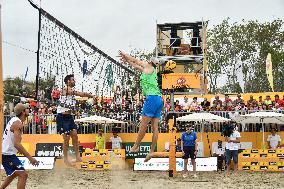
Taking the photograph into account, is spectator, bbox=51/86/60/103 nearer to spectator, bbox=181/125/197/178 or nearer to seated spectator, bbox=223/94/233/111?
spectator, bbox=181/125/197/178

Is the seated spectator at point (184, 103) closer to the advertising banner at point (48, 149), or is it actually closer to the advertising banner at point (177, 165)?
the advertising banner at point (177, 165)

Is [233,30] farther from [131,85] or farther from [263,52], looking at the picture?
[131,85]

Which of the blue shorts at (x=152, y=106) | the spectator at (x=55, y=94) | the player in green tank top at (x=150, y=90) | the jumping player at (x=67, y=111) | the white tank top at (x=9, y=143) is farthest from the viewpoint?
the spectator at (x=55, y=94)

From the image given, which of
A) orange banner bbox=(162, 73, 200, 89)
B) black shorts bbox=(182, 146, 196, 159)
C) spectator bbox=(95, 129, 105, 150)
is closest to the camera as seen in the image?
black shorts bbox=(182, 146, 196, 159)

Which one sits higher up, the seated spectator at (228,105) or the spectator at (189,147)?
the seated spectator at (228,105)

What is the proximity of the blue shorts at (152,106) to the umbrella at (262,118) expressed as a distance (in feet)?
43.2

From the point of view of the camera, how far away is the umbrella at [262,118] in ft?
79.6

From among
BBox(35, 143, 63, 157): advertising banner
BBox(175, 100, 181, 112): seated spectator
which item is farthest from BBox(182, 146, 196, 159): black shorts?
BBox(35, 143, 63, 157): advertising banner

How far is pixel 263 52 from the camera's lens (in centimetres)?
5459

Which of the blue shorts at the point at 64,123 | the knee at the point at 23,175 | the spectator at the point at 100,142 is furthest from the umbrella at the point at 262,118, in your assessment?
the knee at the point at 23,175

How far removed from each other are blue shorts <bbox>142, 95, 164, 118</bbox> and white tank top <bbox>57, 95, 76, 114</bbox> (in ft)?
6.87

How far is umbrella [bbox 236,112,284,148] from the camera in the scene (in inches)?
955

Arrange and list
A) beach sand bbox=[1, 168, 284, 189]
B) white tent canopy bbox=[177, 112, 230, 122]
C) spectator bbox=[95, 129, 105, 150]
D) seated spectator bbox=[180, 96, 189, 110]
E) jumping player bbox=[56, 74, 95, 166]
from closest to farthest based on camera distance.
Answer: jumping player bbox=[56, 74, 95, 166] → beach sand bbox=[1, 168, 284, 189] → white tent canopy bbox=[177, 112, 230, 122] → spectator bbox=[95, 129, 105, 150] → seated spectator bbox=[180, 96, 189, 110]

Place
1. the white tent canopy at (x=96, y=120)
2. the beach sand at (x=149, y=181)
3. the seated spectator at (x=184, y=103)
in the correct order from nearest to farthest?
the beach sand at (x=149, y=181) → the white tent canopy at (x=96, y=120) → the seated spectator at (x=184, y=103)
